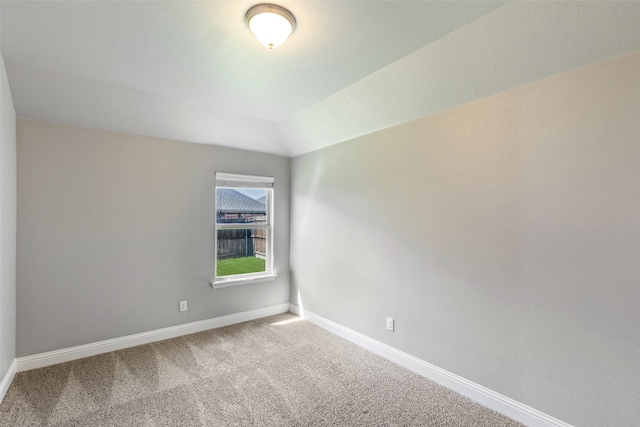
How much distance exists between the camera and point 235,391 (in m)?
2.35

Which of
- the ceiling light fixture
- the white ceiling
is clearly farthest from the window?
the ceiling light fixture

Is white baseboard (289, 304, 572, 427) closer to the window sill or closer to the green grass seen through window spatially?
the window sill

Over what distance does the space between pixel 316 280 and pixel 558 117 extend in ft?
9.46

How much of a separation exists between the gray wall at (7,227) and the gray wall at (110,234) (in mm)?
107

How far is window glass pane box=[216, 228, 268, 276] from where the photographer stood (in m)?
3.88

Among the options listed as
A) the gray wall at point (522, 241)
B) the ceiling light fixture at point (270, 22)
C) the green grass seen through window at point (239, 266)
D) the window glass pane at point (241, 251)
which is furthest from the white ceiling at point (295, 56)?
the green grass seen through window at point (239, 266)

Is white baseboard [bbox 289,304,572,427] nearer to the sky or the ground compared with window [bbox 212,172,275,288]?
nearer to the ground

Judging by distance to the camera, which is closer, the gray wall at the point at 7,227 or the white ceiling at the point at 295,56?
the white ceiling at the point at 295,56

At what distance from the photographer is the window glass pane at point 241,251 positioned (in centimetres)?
388

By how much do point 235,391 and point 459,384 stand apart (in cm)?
174

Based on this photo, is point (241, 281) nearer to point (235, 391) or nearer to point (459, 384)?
point (235, 391)

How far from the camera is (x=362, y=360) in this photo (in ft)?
9.41

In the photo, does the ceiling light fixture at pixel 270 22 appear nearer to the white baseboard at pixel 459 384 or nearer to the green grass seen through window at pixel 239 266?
the white baseboard at pixel 459 384

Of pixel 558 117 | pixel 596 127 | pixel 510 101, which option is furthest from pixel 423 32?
pixel 596 127
